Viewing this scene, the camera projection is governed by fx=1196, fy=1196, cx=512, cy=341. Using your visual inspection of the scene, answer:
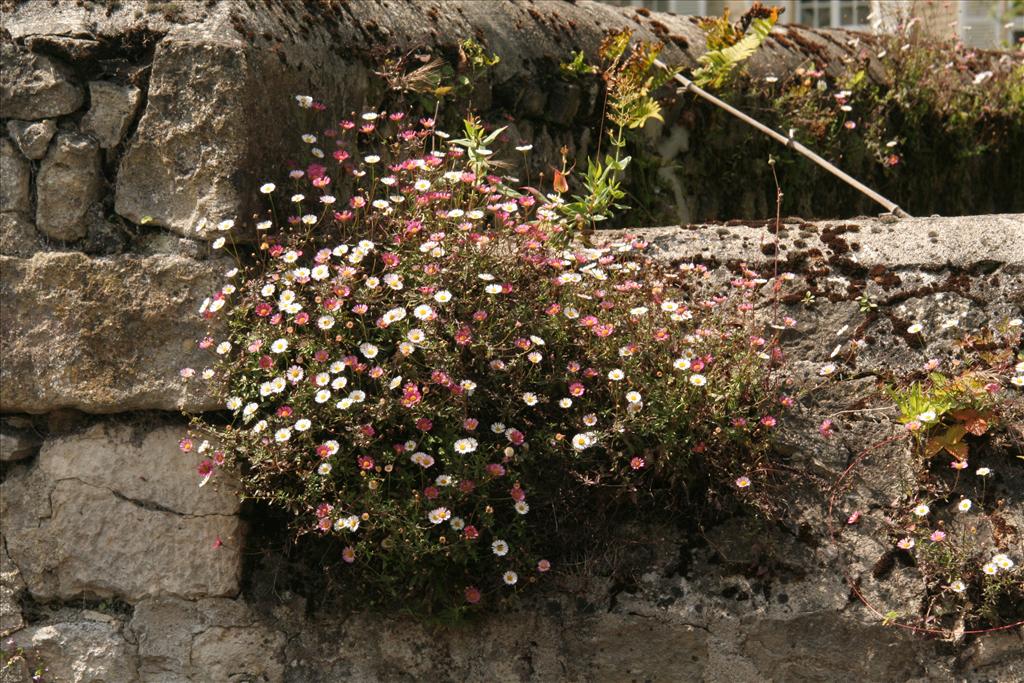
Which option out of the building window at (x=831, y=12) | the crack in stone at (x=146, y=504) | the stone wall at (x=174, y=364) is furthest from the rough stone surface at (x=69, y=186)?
the building window at (x=831, y=12)

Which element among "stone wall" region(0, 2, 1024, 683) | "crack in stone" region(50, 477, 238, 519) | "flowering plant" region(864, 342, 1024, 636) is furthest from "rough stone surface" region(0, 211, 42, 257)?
"flowering plant" region(864, 342, 1024, 636)

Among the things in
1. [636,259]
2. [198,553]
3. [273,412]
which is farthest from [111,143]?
[636,259]

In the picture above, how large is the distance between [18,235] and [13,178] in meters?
0.15

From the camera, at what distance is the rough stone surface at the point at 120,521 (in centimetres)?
291

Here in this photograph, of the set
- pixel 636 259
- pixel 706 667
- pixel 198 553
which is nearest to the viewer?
pixel 706 667

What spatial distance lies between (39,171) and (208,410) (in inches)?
29.7

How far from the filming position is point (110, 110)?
2973 mm

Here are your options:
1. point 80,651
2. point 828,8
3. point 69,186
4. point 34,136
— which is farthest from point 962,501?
point 828,8

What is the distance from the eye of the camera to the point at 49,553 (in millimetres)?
3004

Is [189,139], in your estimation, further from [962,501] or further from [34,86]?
[962,501]

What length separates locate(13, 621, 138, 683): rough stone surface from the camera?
2941 mm

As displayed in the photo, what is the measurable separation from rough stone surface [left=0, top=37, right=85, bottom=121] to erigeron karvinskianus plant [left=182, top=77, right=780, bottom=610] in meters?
0.57

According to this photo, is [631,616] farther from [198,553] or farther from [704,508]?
[198,553]

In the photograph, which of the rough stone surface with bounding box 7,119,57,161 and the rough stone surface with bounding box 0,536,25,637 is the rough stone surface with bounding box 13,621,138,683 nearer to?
the rough stone surface with bounding box 0,536,25,637
